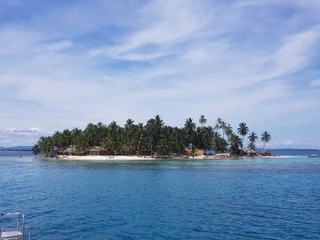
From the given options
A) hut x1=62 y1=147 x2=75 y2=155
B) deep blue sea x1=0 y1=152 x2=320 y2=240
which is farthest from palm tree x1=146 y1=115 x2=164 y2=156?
deep blue sea x1=0 y1=152 x2=320 y2=240

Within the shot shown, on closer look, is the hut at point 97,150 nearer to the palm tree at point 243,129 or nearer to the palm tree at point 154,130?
the palm tree at point 154,130

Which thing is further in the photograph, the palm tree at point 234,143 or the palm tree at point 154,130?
the palm tree at point 234,143

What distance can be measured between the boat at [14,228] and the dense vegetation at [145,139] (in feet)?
377

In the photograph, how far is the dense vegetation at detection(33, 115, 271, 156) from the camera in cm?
14812

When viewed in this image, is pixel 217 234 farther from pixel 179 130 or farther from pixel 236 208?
pixel 179 130

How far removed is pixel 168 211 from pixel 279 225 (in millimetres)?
11145

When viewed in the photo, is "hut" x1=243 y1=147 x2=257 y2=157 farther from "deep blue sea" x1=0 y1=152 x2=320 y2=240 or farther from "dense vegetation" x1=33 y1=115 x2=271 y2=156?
"deep blue sea" x1=0 y1=152 x2=320 y2=240

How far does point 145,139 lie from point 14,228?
121 meters

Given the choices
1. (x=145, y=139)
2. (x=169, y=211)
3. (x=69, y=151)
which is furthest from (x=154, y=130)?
(x=169, y=211)

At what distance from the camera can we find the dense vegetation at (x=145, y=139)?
148 meters

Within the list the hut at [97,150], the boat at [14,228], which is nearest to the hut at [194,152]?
the hut at [97,150]

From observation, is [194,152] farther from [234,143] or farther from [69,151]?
[69,151]

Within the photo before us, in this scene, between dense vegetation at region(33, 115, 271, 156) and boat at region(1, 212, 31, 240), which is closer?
boat at region(1, 212, 31, 240)

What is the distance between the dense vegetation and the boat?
4530 inches
